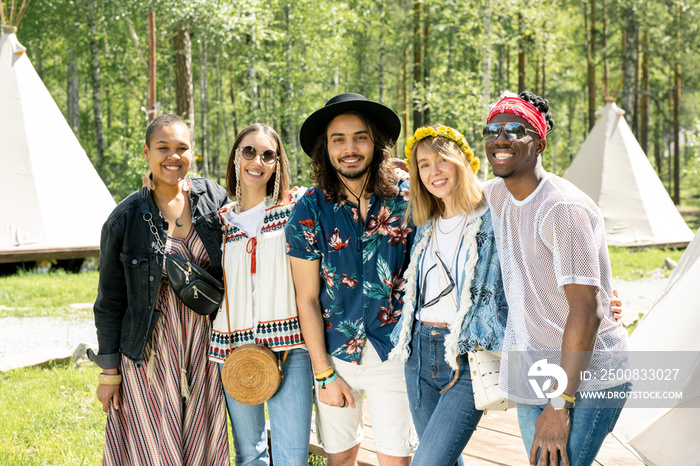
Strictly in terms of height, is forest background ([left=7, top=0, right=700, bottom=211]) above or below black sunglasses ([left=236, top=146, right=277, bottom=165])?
above

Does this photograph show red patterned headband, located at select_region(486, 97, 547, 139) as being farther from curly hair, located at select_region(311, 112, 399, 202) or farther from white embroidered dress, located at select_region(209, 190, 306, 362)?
white embroidered dress, located at select_region(209, 190, 306, 362)

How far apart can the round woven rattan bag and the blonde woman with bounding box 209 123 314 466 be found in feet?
0.22

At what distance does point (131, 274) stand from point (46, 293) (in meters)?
6.67

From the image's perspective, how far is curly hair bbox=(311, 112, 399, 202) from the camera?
8.99ft

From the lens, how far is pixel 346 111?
9.11 feet

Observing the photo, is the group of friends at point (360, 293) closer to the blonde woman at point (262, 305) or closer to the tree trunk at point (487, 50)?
the blonde woman at point (262, 305)

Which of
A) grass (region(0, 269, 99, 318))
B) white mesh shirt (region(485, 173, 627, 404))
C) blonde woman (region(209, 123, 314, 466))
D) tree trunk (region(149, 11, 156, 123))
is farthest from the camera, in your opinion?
tree trunk (region(149, 11, 156, 123))

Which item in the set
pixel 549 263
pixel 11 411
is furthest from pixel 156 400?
pixel 11 411

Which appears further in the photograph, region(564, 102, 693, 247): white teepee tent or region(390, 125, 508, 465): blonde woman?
region(564, 102, 693, 247): white teepee tent

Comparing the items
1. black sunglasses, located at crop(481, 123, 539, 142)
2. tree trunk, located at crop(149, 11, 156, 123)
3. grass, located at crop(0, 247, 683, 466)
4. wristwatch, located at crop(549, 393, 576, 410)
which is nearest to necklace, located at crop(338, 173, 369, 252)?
black sunglasses, located at crop(481, 123, 539, 142)

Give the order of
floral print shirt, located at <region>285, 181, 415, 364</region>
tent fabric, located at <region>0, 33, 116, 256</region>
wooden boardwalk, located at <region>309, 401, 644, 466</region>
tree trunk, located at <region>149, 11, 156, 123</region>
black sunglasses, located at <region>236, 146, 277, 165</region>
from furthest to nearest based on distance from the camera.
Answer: tree trunk, located at <region>149, 11, 156, 123</region>, tent fabric, located at <region>0, 33, 116, 256</region>, wooden boardwalk, located at <region>309, 401, 644, 466</region>, black sunglasses, located at <region>236, 146, 277, 165</region>, floral print shirt, located at <region>285, 181, 415, 364</region>

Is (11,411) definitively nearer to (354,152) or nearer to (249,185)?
(249,185)

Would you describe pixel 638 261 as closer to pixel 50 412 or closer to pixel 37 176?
pixel 50 412

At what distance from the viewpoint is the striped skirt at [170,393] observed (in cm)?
291
